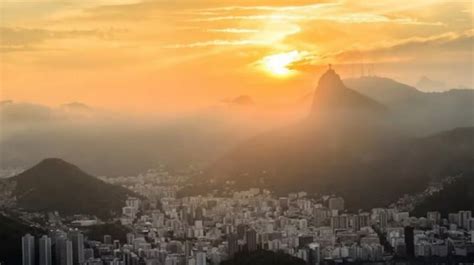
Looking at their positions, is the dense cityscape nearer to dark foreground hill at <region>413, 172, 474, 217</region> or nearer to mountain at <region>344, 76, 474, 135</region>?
dark foreground hill at <region>413, 172, 474, 217</region>

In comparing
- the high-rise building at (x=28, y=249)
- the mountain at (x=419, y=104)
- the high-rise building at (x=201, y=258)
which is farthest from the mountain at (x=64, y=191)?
the mountain at (x=419, y=104)

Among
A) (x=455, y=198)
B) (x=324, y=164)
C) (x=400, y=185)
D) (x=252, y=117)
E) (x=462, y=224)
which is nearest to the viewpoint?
(x=462, y=224)

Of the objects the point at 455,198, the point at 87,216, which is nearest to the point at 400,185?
the point at 455,198

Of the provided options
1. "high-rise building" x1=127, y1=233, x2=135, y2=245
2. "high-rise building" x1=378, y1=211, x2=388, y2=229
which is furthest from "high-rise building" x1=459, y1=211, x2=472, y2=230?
"high-rise building" x1=127, y1=233, x2=135, y2=245

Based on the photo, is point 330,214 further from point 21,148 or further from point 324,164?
point 21,148

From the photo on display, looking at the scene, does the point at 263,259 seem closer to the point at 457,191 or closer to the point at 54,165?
the point at 457,191

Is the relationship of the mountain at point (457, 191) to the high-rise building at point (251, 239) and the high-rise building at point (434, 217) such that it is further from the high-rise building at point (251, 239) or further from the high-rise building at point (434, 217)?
the high-rise building at point (251, 239)
